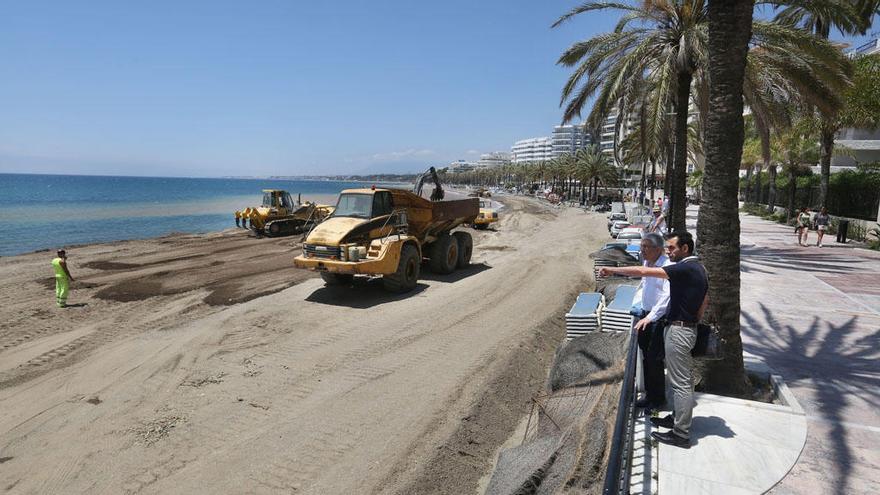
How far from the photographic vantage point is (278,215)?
25266 mm

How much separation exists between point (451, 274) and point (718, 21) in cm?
999

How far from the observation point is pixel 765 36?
1070cm

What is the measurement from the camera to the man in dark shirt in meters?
3.97

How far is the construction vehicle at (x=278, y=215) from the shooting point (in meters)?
24.8

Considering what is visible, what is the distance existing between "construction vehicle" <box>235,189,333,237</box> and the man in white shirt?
2064cm

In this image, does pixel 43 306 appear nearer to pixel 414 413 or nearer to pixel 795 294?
→ pixel 414 413

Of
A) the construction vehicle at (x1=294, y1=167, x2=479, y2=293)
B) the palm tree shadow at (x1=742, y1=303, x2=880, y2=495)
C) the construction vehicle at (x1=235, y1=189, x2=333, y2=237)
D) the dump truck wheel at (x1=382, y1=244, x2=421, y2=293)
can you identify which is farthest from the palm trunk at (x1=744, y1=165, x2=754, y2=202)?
the dump truck wheel at (x1=382, y1=244, x2=421, y2=293)

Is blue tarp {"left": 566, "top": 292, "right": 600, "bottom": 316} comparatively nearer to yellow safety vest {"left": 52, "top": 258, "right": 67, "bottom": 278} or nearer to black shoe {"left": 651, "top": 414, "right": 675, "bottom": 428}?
black shoe {"left": 651, "top": 414, "right": 675, "bottom": 428}

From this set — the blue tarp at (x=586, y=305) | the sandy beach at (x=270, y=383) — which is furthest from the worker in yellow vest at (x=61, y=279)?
the blue tarp at (x=586, y=305)

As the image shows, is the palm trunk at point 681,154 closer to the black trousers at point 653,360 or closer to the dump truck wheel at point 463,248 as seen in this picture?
the dump truck wheel at point 463,248

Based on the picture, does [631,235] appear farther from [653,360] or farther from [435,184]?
[653,360]

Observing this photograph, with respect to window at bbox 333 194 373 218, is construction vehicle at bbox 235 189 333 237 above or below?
below

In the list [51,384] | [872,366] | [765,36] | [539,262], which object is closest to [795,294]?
[872,366]

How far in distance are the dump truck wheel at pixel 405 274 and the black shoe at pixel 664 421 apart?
751 cm
